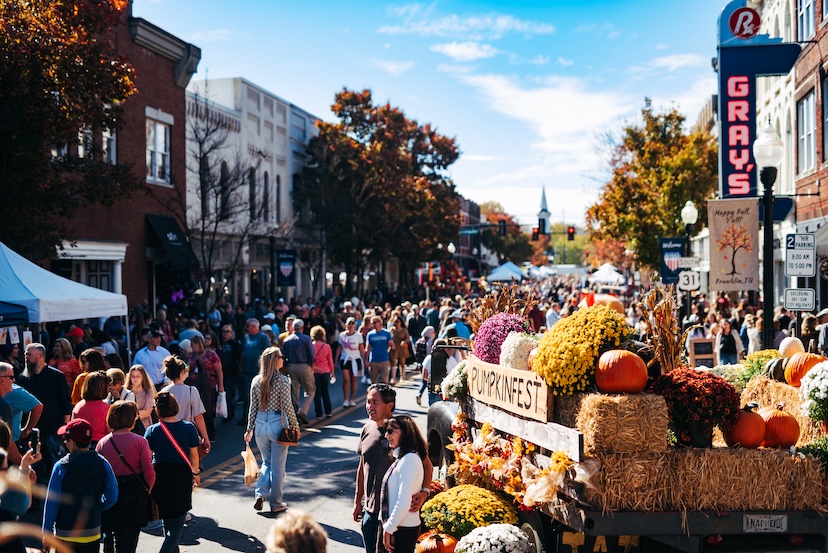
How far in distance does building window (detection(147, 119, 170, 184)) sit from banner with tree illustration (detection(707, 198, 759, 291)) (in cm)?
1754

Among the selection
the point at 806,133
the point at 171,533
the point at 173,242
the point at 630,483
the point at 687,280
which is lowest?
the point at 171,533

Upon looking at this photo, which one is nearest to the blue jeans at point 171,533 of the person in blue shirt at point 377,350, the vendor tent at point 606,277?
the person in blue shirt at point 377,350

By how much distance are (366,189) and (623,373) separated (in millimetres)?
36034

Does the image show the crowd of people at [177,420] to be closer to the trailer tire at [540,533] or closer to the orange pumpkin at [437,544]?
the orange pumpkin at [437,544]

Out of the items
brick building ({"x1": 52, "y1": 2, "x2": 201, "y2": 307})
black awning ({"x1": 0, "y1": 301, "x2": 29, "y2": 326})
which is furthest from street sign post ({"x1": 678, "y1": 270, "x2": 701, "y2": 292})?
brick building ({"x1": 52, "y1": 2, "x2": 201, "y2": 307})

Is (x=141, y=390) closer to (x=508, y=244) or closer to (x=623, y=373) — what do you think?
(x=623, y=373)

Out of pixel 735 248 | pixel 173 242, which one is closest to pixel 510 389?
pixel 735 248

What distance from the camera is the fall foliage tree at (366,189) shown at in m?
39.6

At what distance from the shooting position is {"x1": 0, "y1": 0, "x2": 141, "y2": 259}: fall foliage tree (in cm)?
1452

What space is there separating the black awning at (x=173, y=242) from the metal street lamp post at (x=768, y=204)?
59.3 feet

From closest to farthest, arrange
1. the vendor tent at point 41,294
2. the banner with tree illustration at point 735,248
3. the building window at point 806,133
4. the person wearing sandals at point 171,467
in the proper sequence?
1. the person wearing sandals at point 171,467
2. the vendor tent at point 41,294
3. the banner with tree illustration at point 735,248
4. the building window at point 806,133

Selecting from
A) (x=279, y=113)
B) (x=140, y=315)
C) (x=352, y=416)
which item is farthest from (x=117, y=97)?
(x=279, y=113)

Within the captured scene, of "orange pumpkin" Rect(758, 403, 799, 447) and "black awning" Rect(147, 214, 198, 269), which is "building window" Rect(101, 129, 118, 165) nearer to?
"black awning" Rect(147, 214, 198, 269)

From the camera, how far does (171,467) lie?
24.1ft
